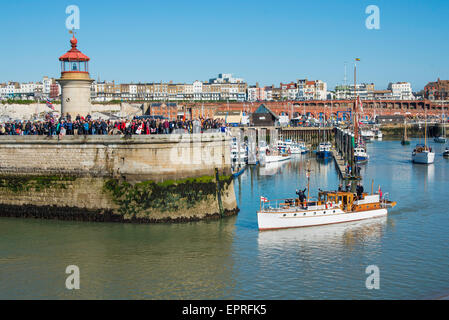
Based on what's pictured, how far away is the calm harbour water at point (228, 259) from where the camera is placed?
1833 cm

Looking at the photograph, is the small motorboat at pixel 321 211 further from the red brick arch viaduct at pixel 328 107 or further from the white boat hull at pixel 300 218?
the red brick arch viaduct at pixel 328 107

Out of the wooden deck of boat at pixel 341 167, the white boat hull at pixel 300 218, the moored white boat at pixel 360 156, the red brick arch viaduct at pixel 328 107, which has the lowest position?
the white boat hull at pixel 300 218

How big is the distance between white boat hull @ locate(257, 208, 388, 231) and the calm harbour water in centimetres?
39

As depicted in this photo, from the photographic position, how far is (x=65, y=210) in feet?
90.7

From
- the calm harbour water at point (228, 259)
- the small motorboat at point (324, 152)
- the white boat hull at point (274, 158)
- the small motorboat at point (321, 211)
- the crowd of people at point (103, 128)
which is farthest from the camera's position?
the small motorboat at point (324, 152)

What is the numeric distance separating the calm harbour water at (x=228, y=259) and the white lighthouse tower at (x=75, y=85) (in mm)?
9970

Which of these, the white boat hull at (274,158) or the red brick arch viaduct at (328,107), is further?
the red brick arch viaduct at (328,107)

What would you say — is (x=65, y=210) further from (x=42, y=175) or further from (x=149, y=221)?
(x=149, y=221)

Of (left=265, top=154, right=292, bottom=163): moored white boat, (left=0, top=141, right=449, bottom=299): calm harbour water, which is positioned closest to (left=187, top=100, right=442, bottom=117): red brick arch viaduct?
(left=265, top=154, right=292, bottom=163): moored white boat

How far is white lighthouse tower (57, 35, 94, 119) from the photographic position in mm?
34959

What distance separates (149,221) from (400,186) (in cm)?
2291

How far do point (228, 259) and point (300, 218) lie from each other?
6.00 meters

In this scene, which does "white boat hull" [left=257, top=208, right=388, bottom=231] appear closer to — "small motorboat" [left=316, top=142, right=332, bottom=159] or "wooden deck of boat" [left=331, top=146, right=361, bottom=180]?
"wooden deck of boat" [left=331, top=146, right=361, bottom=180]

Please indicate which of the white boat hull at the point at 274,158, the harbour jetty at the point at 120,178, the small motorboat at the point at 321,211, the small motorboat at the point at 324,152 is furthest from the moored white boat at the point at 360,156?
the harbour jetty at the point at 120,178
